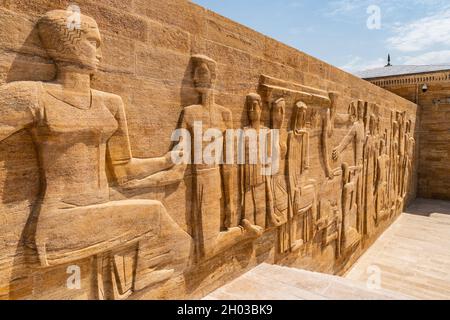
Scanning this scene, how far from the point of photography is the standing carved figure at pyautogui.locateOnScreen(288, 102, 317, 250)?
4.31 meters

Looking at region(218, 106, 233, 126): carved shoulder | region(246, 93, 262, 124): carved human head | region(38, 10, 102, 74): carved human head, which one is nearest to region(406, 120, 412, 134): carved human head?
region(246, 93, 262, 124): carved human head

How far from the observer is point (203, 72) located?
9.62ft

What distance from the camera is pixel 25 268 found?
76.2 inches

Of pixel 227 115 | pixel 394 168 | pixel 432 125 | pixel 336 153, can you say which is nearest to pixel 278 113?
pixel 227 115

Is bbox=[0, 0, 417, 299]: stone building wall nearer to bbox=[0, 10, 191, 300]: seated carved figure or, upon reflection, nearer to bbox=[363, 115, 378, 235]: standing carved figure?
bbox=[0, 10, 191, 300]: seated carved figure

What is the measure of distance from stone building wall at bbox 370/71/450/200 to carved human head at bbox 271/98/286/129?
1057 centimetres

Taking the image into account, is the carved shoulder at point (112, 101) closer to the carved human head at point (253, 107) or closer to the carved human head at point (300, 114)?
the carved human head at point (253, 107)

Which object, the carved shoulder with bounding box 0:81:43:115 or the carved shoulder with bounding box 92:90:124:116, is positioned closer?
the carved shoulder with bounding box 0:81:43:115

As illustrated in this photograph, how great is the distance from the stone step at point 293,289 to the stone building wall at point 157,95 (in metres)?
0.18

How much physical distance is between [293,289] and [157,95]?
231cm

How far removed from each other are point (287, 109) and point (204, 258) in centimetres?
225

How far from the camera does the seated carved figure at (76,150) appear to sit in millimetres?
1932

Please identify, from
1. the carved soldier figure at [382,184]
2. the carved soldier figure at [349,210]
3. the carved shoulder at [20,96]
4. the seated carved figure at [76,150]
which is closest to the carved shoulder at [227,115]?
the seated carved figure at [76,150]
